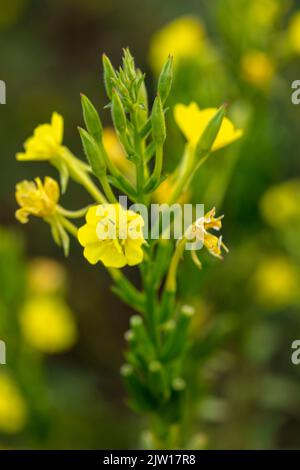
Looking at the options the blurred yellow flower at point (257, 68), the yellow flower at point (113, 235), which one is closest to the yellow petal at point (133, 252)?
the yellow flower at point (113, 235)

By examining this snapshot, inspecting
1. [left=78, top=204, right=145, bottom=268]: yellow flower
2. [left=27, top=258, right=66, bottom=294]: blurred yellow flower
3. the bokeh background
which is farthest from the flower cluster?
[left=27, top=258, right=66, bottom=294]: blurred yellow flower

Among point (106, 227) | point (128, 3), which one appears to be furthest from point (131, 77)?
point (128, 3)

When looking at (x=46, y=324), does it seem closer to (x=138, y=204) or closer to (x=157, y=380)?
(x=157, y=380)

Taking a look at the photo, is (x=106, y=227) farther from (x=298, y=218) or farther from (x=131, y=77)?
(x=298, y=218)

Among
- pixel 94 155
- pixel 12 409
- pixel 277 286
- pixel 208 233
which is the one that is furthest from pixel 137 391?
pixel 277 286

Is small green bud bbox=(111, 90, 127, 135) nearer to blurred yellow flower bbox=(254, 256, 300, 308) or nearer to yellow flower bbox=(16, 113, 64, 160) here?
yellow flower bbox=(16, 113, 64, 160)

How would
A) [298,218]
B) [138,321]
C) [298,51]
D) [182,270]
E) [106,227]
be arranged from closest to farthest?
1. [106,227]
2. [138,321]
3. [182,270]
4. [298,51]
5. [298,218]

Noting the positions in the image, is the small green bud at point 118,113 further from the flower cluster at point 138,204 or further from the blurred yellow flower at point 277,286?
the blurred yellow flower at point 277,286
